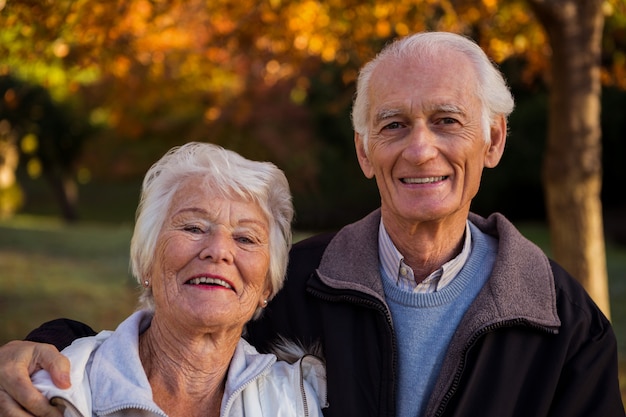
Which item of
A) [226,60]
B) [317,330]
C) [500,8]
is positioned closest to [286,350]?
[317,330]

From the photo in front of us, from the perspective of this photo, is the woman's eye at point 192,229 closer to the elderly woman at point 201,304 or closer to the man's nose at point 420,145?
the elderly woman at point 201,304

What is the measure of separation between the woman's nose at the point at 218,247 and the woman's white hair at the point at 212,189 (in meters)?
0.13

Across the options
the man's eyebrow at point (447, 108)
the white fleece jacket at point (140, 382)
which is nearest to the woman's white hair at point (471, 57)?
the man's eyebrow at point (447, 108)

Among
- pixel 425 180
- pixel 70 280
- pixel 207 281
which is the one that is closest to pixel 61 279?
pixel 70 280

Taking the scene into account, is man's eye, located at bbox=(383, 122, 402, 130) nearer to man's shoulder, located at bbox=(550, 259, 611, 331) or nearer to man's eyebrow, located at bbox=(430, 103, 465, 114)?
man's eyebrow, located at bbox=(430, 103, 465, 114)

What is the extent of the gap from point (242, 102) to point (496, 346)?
8174 mm

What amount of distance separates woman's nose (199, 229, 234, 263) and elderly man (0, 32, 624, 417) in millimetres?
439

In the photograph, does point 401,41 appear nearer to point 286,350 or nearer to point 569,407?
point 286,350

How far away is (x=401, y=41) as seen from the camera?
2.91 metres

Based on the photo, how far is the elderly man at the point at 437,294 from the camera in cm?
265

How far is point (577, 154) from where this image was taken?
5504mm

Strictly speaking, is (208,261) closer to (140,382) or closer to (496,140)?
(140,382)

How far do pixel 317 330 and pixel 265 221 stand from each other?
1.47 feet

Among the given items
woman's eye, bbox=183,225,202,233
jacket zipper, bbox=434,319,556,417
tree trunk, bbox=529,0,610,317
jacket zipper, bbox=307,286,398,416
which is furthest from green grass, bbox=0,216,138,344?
jacket zipper, bbox=434,319,556,417
